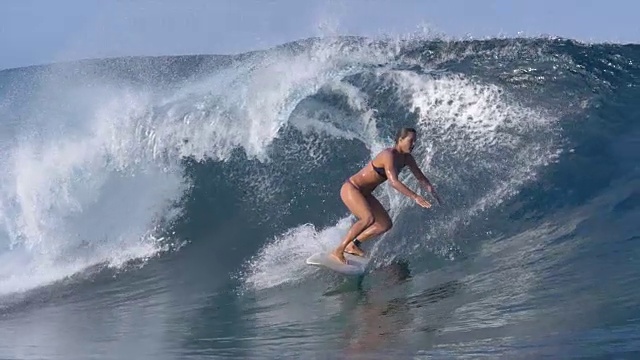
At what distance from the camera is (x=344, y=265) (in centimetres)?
793

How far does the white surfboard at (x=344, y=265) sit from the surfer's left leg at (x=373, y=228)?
0.08 meters

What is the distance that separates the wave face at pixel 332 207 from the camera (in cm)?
634

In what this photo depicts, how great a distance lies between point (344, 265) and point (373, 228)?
455 mm

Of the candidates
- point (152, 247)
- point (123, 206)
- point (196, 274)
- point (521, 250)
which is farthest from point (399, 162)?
point (123, 206)

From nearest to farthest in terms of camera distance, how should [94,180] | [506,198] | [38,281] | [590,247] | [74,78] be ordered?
1. [590,247]
2. [506,198]
3. [38,281]
4. [94,180]
5. [74,78]

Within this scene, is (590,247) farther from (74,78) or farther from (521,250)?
(74,78)

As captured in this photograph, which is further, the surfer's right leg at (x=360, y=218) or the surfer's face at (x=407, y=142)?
the surfer's right leg at (x=360, y=218)

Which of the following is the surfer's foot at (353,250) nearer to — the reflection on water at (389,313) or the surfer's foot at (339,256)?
the surfer's foot at (339,256)

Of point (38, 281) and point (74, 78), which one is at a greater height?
point (74, 78)

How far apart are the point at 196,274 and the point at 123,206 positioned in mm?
2208

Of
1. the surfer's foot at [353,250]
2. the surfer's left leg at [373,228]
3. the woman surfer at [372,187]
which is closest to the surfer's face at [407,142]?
the woman surfer at [372,187]

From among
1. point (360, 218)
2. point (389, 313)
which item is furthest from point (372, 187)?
point (389, 313)

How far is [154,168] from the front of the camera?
11.3m

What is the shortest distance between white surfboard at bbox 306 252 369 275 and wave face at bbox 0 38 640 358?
0.42ft
